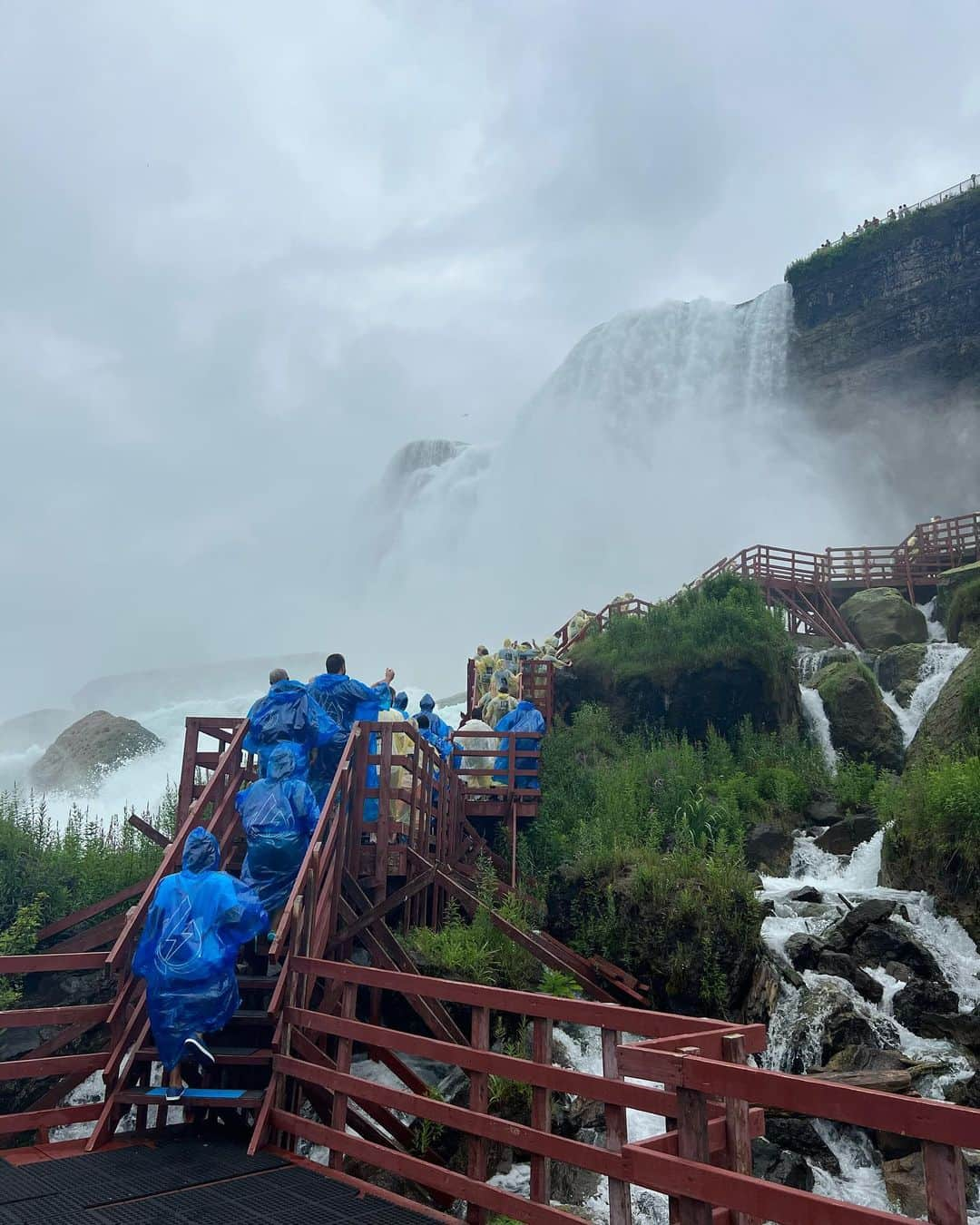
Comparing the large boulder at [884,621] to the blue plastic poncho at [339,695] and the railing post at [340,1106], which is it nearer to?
the blue plastic poncho at [339,695]

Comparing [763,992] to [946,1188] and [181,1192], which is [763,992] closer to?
[181,1192]

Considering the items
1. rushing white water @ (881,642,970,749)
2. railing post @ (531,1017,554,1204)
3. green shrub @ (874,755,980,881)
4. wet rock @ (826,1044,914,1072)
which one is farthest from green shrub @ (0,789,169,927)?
rushing white water @ (881,642,970,749)

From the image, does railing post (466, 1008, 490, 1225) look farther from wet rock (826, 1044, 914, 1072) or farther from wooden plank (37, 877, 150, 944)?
wooden plank (37, 877, 150, 944)

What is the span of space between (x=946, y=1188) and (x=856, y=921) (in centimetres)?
936

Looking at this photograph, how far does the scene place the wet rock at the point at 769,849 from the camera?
15.2 meters

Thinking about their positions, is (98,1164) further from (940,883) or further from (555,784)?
(555,784)

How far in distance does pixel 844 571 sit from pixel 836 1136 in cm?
2450

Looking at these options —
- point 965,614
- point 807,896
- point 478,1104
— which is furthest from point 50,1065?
point 965,614

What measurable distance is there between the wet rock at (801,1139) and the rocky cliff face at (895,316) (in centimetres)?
4170

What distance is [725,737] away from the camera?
66.3ft

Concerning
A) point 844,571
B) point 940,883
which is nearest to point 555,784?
point 940,883

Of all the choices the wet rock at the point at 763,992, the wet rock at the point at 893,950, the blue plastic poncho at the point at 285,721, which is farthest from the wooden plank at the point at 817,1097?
the wet rock at the point at 893,950

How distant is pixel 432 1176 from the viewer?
519 centimetres

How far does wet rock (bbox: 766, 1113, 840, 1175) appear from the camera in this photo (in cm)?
842
